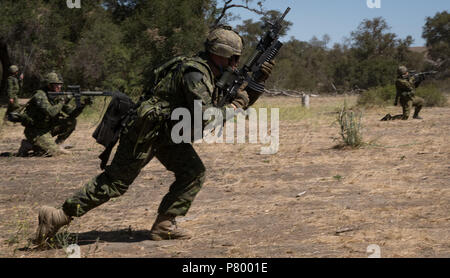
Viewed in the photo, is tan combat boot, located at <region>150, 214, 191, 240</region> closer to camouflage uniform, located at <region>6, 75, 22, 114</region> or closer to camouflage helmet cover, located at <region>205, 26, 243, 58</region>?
camouflage helmet cover, located at <region>205, 26, 243, 58</region>

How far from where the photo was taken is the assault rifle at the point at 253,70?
4648 millimetres

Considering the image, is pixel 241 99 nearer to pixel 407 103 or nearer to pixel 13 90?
pixel 13 90

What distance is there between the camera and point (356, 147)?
9484 mm

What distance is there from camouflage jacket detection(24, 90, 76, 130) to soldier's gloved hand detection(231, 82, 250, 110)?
17.9 feet

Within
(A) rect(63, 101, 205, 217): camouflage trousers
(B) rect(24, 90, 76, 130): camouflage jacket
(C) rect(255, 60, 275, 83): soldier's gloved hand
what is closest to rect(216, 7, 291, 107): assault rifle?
(C) rect(255, 60, 275, 83): soldier's gloved hand

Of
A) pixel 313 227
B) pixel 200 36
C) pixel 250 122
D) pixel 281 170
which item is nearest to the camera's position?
pixel 313 227

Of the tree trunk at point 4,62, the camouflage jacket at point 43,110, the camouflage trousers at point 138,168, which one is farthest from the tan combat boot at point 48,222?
the tree trunk at point 4,62

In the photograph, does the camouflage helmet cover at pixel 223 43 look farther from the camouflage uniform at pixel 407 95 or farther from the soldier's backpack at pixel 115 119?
the camouflage uniform at pixel 407 95

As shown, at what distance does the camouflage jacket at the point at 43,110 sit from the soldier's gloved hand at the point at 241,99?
5.45 m

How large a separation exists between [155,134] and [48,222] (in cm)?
109

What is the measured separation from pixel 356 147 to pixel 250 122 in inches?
223

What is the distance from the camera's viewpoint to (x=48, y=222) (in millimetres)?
4328
